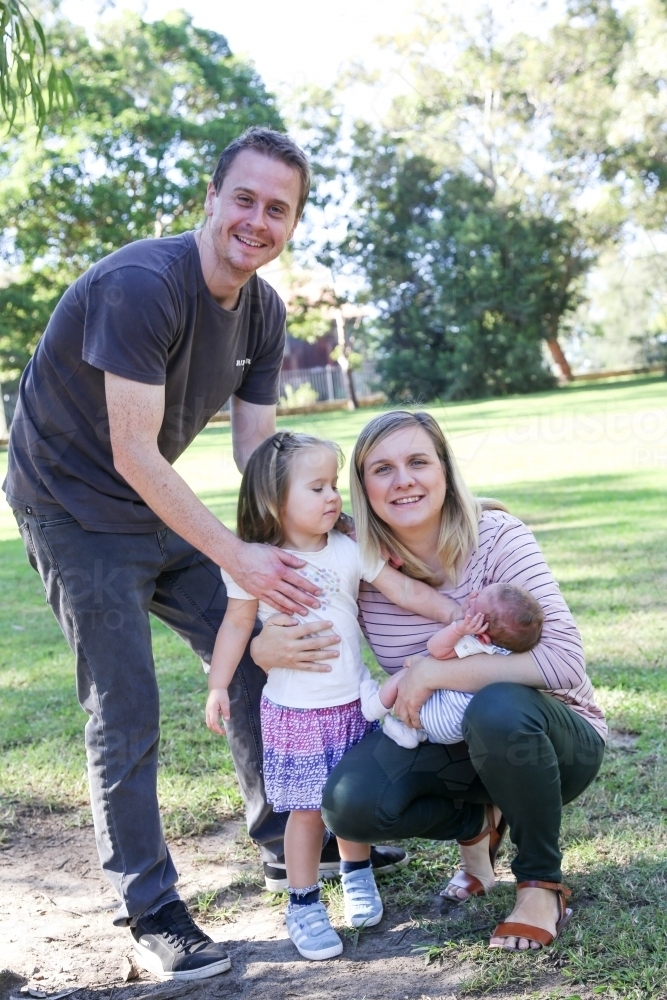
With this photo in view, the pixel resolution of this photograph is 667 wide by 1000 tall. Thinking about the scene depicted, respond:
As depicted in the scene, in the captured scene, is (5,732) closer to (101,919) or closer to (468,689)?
(101,919)

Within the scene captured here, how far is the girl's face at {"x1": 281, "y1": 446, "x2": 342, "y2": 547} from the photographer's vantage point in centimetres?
276

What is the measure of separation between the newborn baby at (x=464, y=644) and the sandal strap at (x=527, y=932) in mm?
456

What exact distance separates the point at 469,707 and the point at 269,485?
2.57ft

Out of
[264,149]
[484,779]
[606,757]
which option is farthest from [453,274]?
[484,779]

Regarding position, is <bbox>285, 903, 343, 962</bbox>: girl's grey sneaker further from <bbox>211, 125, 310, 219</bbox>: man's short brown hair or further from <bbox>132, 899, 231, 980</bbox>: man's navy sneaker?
<bbox>211, 125, 310, 219</bbox>: man's short brown hair

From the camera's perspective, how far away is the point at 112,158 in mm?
28391

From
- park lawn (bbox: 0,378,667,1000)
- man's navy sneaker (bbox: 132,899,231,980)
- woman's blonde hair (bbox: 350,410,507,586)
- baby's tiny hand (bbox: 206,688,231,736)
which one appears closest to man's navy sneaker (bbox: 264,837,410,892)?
park lawn (bbox: 0,378,667,1000)

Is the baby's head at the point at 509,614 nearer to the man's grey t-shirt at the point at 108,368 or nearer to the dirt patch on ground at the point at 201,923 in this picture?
the dirt patch on ground at the point at 201,923

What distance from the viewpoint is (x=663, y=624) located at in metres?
5.15

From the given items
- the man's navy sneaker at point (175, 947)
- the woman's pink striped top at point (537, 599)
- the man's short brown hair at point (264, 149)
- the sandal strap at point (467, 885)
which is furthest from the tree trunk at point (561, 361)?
the man's navy sneaker at point (175, 947)

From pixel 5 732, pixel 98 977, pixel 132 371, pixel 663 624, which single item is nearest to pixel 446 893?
pixel 98 977

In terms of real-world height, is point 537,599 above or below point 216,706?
above

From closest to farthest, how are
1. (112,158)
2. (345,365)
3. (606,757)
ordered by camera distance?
(606,757) → (112,158) → (345,365)

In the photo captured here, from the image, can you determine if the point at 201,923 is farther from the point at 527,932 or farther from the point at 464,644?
the point at 464,644
